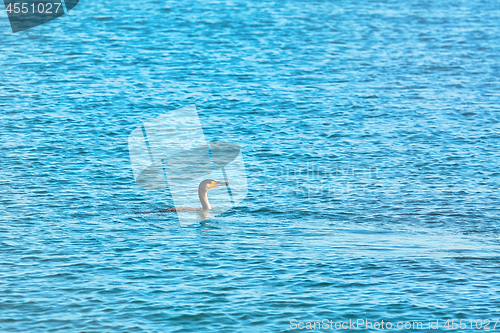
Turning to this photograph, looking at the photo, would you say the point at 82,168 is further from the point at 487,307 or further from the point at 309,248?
the point at 487,307

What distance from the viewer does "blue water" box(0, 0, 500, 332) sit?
13859 mm

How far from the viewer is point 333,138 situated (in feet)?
83.7

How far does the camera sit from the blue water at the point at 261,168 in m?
13.9

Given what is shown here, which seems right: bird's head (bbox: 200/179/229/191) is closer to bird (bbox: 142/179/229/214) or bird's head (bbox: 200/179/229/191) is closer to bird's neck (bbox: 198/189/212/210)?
bird (bbox: 142/179/229/214)

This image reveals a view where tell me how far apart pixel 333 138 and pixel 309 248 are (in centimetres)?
989

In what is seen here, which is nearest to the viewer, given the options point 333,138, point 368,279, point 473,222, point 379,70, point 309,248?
point 368,279

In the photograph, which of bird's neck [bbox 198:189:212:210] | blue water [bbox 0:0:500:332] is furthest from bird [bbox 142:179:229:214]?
blue water [bbox 0:0:500:332]

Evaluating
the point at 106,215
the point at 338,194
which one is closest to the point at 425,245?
the point at 338,194

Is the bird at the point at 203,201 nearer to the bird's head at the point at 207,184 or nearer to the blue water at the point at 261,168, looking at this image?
the bird's head at the point at 207,184

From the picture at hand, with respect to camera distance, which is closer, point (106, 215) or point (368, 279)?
point (368, 279)

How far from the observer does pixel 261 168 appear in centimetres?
2273

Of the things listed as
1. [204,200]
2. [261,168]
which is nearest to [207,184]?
[204,200]

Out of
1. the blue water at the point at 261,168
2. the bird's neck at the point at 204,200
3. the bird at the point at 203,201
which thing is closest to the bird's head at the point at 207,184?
the bird at the point at 203,201

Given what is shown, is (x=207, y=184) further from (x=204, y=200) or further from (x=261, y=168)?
(x=261, y=168)
